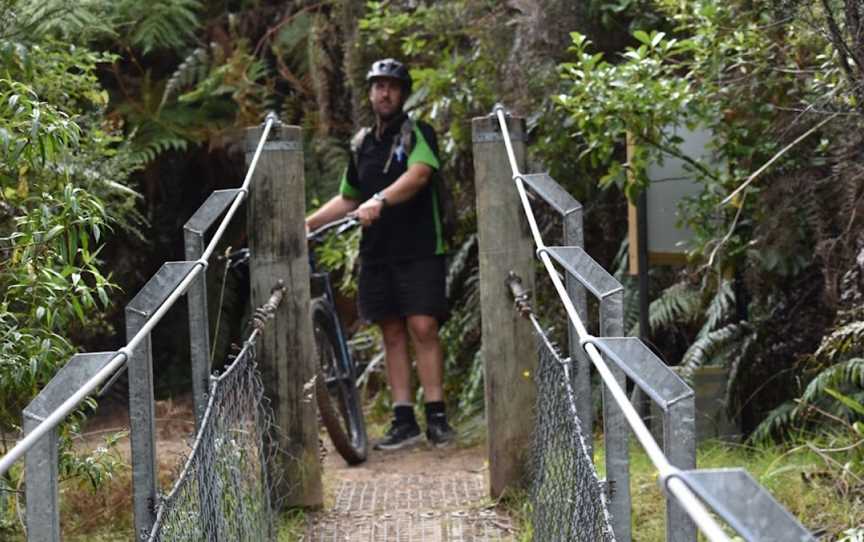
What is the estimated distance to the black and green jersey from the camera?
654 centimetres

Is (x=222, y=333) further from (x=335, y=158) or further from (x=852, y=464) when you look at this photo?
(x=852, y=464)

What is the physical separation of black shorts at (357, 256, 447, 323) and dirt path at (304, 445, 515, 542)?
0.63 m

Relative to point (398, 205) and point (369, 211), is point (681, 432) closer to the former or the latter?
point (369, 211)

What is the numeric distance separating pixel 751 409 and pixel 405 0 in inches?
Answer: 137

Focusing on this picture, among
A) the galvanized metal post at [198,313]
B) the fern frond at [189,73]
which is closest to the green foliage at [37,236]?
the galvanized metal post at [198,313]

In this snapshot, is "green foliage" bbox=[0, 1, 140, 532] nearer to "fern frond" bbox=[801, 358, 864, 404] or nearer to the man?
the man

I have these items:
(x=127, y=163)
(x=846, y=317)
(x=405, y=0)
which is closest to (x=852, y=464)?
(x=846, y=317)

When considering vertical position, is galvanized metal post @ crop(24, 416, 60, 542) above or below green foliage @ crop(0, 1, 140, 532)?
below

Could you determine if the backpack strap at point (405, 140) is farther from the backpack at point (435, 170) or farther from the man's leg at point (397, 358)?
the man's leg at point (397, 358)

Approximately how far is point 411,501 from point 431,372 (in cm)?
114

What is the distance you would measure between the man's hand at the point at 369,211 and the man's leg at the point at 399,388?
2.23ft

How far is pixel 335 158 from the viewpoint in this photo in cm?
928

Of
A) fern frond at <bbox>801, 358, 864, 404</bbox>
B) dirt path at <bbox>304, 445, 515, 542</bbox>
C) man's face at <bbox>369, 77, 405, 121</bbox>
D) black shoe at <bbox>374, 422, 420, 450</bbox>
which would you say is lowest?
dirt path at <bbox>304, 445, 515, 542</bbox>

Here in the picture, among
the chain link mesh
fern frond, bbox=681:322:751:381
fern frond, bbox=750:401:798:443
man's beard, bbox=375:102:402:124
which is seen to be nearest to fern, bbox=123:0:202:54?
man's beard, bbox=375:102:402:124
